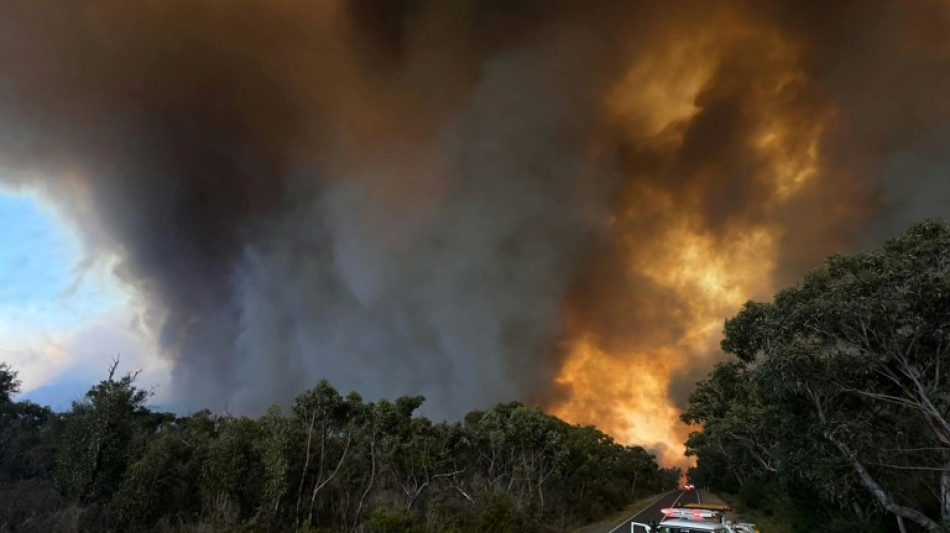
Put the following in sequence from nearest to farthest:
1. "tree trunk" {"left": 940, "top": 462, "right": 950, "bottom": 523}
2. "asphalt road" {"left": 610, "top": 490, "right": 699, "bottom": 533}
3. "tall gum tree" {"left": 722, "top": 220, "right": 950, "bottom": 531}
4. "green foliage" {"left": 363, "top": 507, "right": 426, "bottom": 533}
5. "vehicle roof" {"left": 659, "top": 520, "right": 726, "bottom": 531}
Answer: "vehicle roof" {"left": 659, "top": 520, "right": 726, "bottom": 531} < "tall gum tree" {"left": 722, "top": 220, "right": 950, "bottom": 531} < "tree trunk" {"left": 940, "top": 462, "right": 950, "bottom": 523} < "green foliage" {"left": 363, "top": 507, "right": 426, "bottom": 533} < "asphalt road" {"left": 610, "top": 490, "right": 699, "bottom": 533}

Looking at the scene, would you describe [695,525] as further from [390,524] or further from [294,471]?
[294,471]

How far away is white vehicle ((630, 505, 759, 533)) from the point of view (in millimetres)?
8359

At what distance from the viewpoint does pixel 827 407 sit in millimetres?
18797

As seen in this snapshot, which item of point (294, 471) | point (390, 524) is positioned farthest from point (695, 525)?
point (294, 471)

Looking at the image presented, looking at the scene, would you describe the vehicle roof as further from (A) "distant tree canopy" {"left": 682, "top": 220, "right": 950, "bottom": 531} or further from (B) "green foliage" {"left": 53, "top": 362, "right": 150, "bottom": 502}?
(B) "green foliage" {"left": 53, "top": 362, "right": 150, "bottom": 502}

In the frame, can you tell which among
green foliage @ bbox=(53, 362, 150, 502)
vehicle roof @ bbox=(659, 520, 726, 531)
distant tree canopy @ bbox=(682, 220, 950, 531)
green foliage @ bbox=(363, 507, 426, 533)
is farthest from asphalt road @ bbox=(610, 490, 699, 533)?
green foliage @ bbox=(53, 362, 150, 502)

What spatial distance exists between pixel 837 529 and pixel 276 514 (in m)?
25.2

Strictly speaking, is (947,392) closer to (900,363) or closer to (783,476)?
(900,363)

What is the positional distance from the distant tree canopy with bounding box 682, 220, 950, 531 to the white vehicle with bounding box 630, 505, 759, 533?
9.28m

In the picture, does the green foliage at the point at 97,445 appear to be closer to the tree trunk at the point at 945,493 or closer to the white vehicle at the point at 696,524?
the white vehicle at the point at 696,524

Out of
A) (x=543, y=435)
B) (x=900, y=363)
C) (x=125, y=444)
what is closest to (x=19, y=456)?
(x=125, y=444)

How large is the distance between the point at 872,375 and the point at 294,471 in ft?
83.8

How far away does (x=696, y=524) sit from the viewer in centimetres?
845

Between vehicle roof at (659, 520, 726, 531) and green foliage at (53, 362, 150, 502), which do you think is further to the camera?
green foliage at (53, 362, 150, 502)
